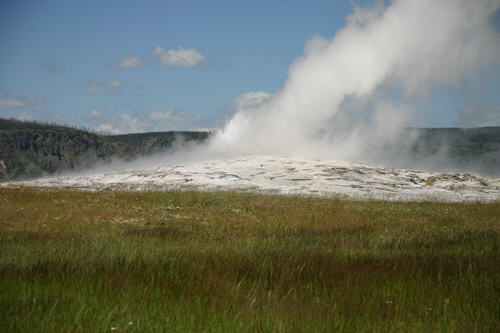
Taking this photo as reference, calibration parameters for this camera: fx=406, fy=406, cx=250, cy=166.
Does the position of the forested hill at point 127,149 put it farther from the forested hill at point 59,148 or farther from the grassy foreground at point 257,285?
the grassy foreground at point 257,285

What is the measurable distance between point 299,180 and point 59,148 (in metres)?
123

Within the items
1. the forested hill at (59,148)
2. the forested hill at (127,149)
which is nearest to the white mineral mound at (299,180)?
the forested hill at (127,149)

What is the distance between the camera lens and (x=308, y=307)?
4.41m

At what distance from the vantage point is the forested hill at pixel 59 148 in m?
119

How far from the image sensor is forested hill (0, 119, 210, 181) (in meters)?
119

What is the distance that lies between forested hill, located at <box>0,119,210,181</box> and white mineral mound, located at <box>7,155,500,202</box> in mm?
76887

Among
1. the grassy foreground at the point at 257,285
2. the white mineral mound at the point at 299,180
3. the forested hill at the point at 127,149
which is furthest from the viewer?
the forested hill at the point at 127,149

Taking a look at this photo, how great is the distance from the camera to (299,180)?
109 ft

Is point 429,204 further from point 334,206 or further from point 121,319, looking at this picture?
point 121,319

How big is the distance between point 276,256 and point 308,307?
2429 mm

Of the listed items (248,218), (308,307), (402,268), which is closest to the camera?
(308,307)

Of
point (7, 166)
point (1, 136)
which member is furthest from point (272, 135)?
point (1, 136)

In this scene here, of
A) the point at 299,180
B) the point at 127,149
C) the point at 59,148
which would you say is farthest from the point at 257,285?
the point at 127,149

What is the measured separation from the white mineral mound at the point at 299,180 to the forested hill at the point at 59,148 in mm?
76887
